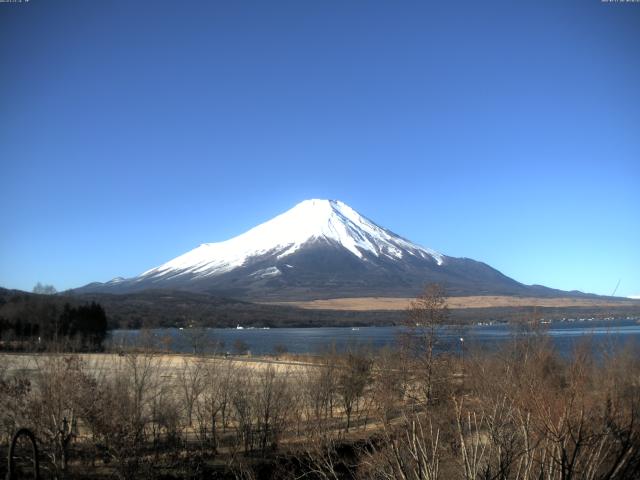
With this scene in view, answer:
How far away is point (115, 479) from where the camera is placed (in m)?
16.0

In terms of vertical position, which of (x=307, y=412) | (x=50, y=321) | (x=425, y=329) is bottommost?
(x=307, y=412)

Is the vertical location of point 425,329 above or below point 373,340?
above

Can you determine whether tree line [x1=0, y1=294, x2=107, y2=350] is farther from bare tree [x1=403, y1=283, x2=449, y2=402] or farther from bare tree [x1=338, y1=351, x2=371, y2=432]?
bare tree [x1=403, y1=283, x2=449, y2=402]

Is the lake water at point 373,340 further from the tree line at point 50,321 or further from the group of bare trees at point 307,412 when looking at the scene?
the tree line at point 50,321

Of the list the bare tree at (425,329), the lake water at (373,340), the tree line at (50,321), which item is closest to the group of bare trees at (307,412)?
the bare tree at (425,329)

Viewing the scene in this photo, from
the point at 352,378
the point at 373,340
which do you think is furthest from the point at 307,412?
the point at 373,340

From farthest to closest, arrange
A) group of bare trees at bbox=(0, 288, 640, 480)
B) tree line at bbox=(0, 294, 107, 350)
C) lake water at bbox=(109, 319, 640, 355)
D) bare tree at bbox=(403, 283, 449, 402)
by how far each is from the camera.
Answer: tree line at bbox=(0, 294, 107, 350), lake water at bbox=(109, 319, 640, 355), bare tree at bbox=(403, 283, 449, 402), group of bare trees at bbox=(0, 288, 640, 480)

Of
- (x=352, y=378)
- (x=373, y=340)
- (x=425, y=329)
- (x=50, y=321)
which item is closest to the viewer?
(x=425, y=329)

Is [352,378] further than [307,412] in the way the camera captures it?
Yes

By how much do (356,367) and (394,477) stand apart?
24175mm

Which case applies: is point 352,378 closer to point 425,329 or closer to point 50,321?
point 425,329

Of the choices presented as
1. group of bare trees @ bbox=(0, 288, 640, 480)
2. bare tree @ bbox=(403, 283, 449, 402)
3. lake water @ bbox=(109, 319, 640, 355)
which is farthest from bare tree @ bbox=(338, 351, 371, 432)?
bare tree @ bbox=(403, 283, 449, 402)

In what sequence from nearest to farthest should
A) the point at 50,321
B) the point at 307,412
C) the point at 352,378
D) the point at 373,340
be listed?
the point at 307,412 < the point at 352,378 < the point at 50,321 < the point at 373,340

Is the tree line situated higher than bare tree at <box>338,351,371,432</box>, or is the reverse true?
the tree line
